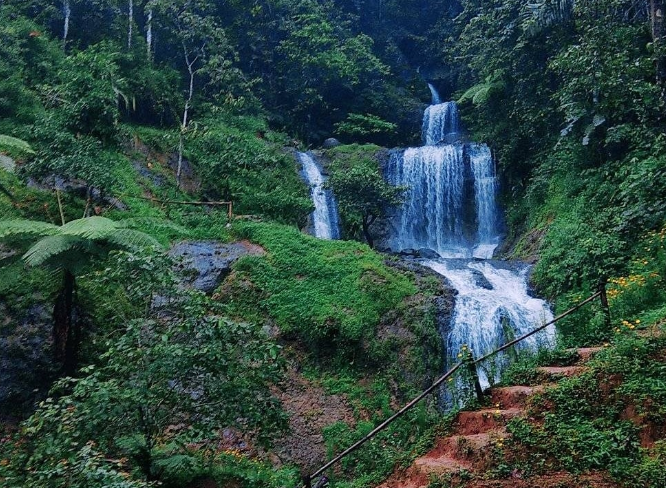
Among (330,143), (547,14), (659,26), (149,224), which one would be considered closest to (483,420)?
(149,224)

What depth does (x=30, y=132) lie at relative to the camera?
12711mm

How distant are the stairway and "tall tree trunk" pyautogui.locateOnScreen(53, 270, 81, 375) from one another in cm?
625

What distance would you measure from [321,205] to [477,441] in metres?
16.8

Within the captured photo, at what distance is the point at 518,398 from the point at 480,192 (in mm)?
17561

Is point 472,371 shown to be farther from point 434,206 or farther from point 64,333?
point 434,206

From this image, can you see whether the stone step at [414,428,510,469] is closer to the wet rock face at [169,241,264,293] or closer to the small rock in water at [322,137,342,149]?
the wet rock face at [169,241,264,293]

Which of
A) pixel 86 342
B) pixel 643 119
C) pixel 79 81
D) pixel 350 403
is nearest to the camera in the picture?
pixel 86 342

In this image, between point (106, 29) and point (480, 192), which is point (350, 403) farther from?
point (106, 29)

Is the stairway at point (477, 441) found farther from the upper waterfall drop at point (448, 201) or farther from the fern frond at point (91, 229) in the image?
the upper waterfall drop at point (448, 201)

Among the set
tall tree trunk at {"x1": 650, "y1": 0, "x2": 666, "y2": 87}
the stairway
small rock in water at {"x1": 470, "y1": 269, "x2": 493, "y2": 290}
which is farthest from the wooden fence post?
tall tree trunk at {"x1": 650, "y1": 0, "x2": 666, "y2": 87}

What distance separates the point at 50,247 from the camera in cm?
767

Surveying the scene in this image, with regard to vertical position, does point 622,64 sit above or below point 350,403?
above

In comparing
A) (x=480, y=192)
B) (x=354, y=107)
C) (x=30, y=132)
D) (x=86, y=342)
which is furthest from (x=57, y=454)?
(x=354, y=107)

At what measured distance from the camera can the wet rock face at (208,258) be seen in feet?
42.0
